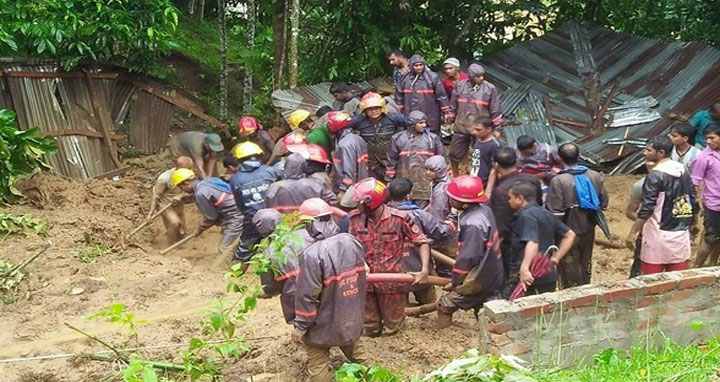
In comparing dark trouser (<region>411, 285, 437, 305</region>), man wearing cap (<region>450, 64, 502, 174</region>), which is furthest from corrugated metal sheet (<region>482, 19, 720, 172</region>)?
dark trouser (<region>411, 285, 437, 305</region>)

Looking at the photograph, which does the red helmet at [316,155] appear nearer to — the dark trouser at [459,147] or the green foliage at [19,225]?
the dark trouser at [459,147]

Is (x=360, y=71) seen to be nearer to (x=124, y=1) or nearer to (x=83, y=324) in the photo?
(x=124, y=1)

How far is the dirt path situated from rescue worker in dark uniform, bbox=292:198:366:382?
1.88 feet

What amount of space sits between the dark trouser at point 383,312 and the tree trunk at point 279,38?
728cm

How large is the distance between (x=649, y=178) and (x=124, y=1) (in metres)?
8.01

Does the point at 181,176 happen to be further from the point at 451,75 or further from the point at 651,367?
the point at 651,367

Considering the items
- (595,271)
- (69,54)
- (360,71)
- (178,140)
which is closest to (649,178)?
(595,271)

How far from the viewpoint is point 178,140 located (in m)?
11.4

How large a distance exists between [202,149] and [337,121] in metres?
2.19

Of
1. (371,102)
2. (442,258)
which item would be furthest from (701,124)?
(442,258)

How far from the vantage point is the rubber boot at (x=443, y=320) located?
7414 millimetres

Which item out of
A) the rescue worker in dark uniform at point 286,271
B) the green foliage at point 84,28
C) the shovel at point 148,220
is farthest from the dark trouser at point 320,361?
the green foliage at point 84,28

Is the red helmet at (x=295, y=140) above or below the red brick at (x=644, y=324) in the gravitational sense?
above

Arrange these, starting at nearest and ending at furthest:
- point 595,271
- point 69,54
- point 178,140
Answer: point 595,271 < point 178,140 < point 69,54
